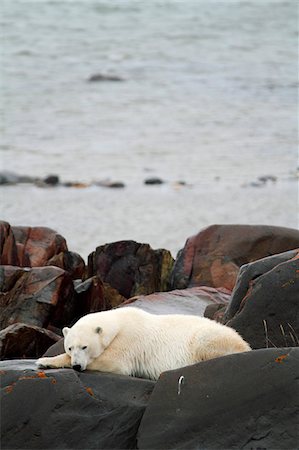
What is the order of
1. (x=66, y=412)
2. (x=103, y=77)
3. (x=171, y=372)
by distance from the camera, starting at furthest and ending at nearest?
(x=103, y=77), (x=171, y=372), (x=66, y=412)

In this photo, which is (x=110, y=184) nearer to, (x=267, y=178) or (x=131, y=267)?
(x=267, y=178)

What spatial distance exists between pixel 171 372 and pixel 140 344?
67 cm

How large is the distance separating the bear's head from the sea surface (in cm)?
836

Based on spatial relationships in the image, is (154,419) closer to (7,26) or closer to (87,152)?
(87,152)

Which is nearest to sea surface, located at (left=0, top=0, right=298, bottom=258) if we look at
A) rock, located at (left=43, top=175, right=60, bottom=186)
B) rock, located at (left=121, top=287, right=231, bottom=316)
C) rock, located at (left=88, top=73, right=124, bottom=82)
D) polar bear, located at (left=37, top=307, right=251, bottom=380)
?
rock, located at (left=88, top=73, right=124, bottom=82)

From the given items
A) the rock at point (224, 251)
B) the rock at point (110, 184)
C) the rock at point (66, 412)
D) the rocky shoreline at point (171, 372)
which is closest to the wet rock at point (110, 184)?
the rock at point (110, 184)

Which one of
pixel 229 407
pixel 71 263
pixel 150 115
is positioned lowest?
pixel 150 115

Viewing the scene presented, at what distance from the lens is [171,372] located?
5855 mm

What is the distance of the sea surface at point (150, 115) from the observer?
59.1 ft

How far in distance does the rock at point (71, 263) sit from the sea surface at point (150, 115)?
318cm

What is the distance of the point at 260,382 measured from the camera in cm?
569

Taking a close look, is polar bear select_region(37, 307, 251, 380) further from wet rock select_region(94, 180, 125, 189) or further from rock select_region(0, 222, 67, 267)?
wet rock select_region(94, 180, 125, 189)

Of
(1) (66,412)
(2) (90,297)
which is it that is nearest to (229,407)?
(1) (66,412)

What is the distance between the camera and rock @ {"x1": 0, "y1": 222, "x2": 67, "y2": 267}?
11422 millimetres
